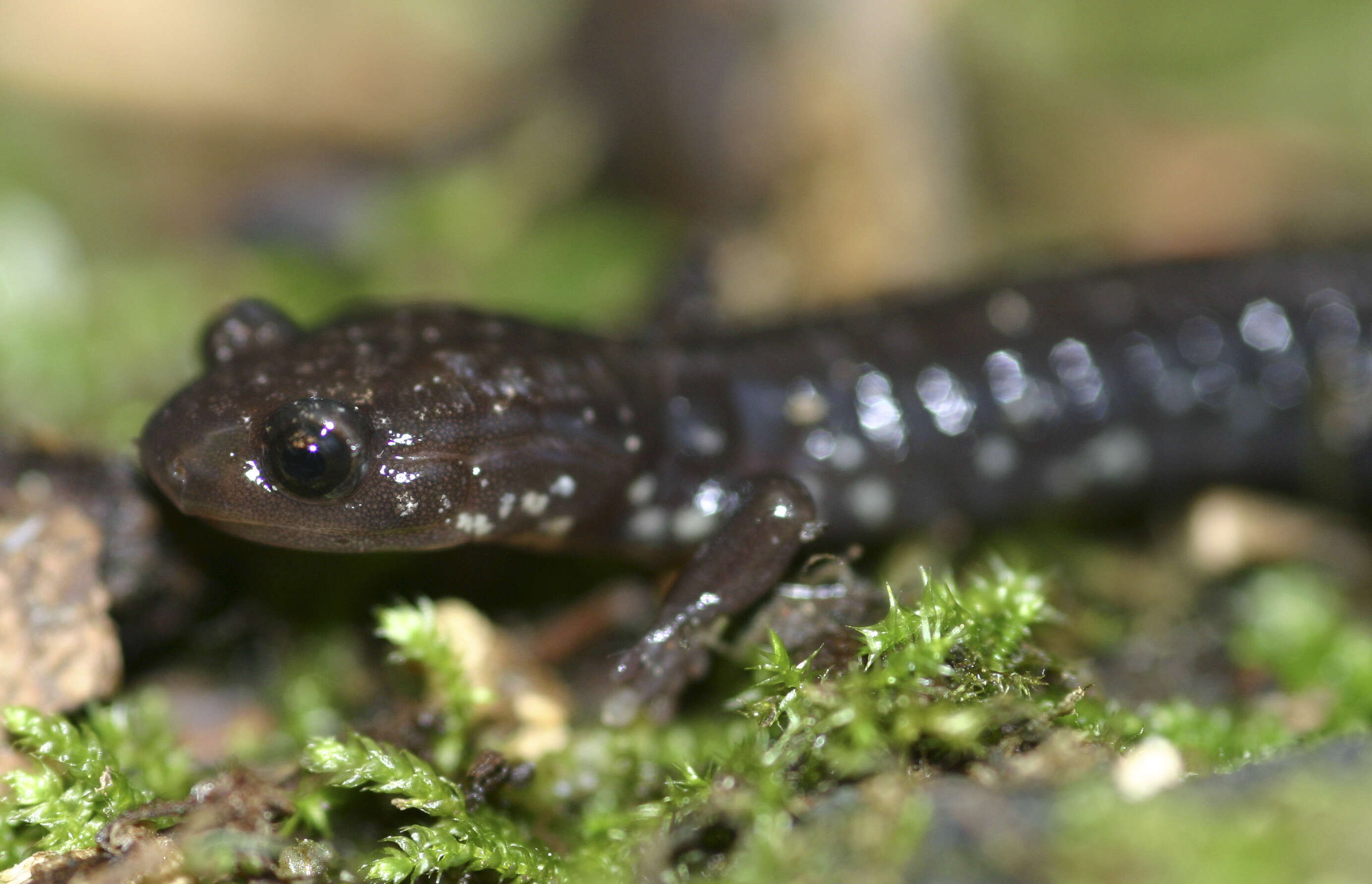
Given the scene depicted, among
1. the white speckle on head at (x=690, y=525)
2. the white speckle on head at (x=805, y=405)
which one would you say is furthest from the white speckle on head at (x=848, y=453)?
the white speckle on head at (x=690, y=525)

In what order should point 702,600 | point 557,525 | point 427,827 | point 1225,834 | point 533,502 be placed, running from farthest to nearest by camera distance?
point 557,525 → point 533,502 → point 702,600 → point 427,827 → point 1225,834

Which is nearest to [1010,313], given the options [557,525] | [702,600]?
[702,600]

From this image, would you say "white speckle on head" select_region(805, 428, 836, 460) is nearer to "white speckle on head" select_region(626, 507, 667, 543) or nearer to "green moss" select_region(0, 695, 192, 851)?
"white speckle on head" select_region(626, 507, 667, 543)

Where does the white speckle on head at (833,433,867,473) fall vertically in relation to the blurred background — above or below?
below

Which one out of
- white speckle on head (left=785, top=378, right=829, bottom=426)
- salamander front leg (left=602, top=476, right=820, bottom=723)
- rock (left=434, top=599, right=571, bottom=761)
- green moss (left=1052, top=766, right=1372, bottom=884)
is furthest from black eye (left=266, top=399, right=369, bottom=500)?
green moss (left=1052, top=766, right=1372, bottom=884)

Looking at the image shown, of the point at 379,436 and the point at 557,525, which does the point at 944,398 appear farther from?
the point at 379,436

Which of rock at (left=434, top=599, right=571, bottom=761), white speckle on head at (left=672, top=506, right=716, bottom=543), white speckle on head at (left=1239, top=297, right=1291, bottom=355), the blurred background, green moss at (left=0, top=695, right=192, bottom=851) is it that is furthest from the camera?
the blurred background

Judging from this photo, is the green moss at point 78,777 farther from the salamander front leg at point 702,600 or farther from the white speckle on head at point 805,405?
the white speckle on head at point 805,405
